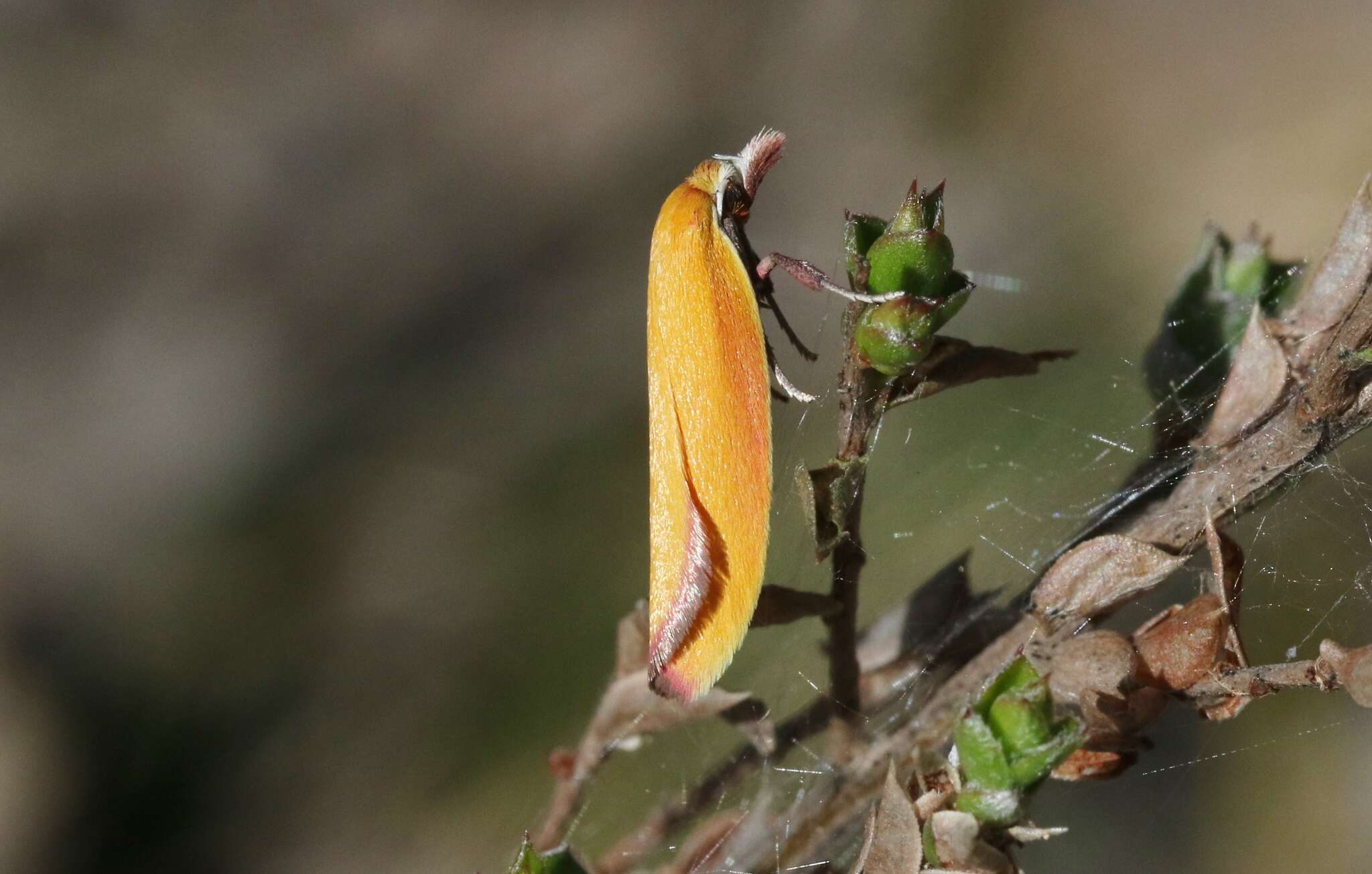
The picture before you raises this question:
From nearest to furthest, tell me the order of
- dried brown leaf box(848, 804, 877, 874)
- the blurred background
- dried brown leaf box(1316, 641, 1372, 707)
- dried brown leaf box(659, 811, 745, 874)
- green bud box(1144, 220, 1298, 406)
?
dried brown leaf box(1316, 641, 1372, 707) → dried brown leaf box(848, 804, 877, 874) → green bud box(1144, 220, 1298, 406) → dried brown leaf box(659, 811, 745, 874) → the blurred background

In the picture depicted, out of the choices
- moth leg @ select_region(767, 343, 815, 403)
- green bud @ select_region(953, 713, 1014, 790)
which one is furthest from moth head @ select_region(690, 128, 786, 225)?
green bud @ select_region(953, 713, 1014, 790)

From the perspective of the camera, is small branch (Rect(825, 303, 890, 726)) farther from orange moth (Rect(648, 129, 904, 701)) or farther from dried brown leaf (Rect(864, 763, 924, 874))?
dried brown leaf (Rect(864, 763, 924, 874))

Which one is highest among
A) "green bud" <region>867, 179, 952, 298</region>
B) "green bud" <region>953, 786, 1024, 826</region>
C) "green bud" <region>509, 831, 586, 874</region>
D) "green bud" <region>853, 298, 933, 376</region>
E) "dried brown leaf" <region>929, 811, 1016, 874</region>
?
"green bud" <region>867, 179, 952, 298</region>

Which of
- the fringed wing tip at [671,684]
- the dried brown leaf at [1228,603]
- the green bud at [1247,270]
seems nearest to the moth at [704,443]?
the fringed wing tip at [671,684]

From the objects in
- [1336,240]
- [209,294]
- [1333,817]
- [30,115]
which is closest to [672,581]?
A: [1336,240]

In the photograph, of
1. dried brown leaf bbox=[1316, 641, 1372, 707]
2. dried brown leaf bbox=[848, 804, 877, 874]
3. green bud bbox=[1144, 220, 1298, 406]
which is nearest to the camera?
dried brown leaf bbox=[1316, 641, 1372, 707]

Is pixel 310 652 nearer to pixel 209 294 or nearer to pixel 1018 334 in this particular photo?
pixel 209 294

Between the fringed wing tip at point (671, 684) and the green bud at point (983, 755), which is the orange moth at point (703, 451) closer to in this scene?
the fringed wing tip at point (671, 684)

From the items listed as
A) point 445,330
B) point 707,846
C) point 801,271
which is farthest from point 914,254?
point 445,330

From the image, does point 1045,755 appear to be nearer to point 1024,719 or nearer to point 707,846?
point 1024,719
